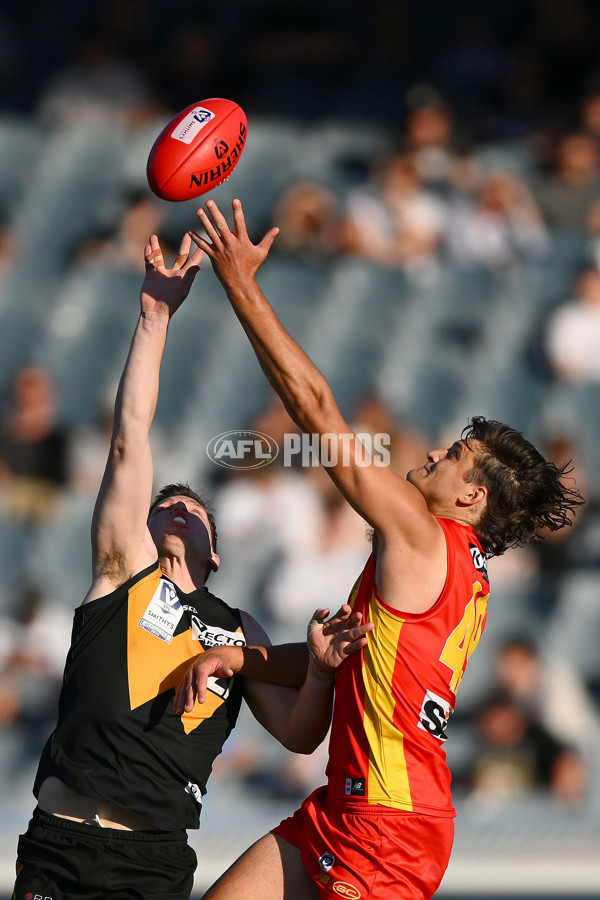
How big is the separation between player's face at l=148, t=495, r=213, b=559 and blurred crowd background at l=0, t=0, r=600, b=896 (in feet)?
10.2

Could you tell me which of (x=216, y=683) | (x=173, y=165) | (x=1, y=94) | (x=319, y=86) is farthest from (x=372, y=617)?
(x=1, y=94)

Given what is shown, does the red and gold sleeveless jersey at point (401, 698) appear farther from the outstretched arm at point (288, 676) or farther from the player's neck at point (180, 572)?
the player's neck at point (180, 572)

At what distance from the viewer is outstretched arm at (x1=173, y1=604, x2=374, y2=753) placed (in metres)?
3.52

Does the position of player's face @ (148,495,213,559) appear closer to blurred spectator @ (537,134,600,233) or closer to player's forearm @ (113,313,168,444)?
player's forearm @ (113,313,168,444)

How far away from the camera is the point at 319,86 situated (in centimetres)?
1180

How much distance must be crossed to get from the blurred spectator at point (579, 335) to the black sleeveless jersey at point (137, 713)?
218 inches

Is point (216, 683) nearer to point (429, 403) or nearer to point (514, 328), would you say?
point (429, 403)

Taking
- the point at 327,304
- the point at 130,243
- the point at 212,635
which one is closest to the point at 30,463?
the point at 130,243

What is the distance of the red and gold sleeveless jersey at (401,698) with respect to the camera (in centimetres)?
346

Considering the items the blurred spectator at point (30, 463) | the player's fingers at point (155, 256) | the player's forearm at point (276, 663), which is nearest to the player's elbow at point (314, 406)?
the player's fingers at point (155, 256)

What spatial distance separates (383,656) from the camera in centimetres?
348

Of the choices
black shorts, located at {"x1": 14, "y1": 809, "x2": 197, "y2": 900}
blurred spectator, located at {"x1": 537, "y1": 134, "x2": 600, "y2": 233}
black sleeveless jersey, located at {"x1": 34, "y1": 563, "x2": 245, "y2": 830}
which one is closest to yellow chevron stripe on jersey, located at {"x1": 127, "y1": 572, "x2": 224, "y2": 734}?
black sleeveless jersey, located at {"x1": 34, "y1": 563, "x2": 245, "y2": 830}

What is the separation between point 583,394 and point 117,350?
3.71m

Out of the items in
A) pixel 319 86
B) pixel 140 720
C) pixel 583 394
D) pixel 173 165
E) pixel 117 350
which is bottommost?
pixel 140 720
